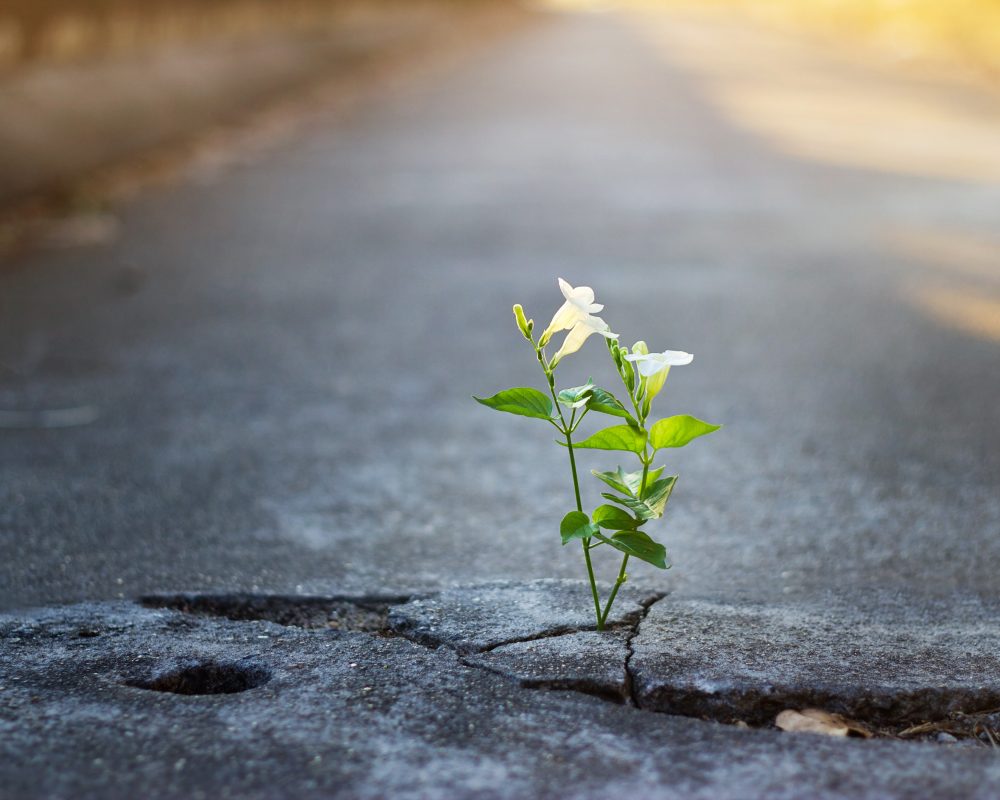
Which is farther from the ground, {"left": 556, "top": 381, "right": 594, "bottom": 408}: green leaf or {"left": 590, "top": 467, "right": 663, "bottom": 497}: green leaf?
{"left": 556, "top": 381, "right": 594, "bottom": 408}: green leaf

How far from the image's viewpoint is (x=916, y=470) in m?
3.55

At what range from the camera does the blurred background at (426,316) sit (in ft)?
10.1

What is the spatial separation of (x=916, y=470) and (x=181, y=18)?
8.21 meters

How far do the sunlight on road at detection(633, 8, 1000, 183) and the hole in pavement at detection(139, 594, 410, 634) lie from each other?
7.01m

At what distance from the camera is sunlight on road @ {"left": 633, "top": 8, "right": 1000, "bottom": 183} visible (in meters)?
9.58

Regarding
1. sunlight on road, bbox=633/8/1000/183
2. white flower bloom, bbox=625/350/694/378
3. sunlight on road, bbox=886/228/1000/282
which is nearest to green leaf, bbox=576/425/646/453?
white flower bloom, bbox=625/350/694/378

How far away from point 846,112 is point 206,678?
37.7 feet

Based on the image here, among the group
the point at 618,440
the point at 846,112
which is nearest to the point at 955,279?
the point at 618,440

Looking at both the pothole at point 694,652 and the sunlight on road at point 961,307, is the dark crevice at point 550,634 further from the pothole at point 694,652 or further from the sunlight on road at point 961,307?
the sunlight on road at point 961,307

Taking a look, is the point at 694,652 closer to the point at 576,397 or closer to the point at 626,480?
the point at 626,480

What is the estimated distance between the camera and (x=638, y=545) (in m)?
2.30

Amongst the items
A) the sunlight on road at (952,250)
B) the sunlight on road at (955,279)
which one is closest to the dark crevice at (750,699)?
the sunlight on road at (955,279)

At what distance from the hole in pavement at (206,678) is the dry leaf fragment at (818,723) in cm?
90

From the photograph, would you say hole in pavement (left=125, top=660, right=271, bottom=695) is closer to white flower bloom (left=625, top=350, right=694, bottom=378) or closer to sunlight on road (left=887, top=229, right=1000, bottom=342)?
white flower bloom (left=625, top=350, right=694, bottom=378)
